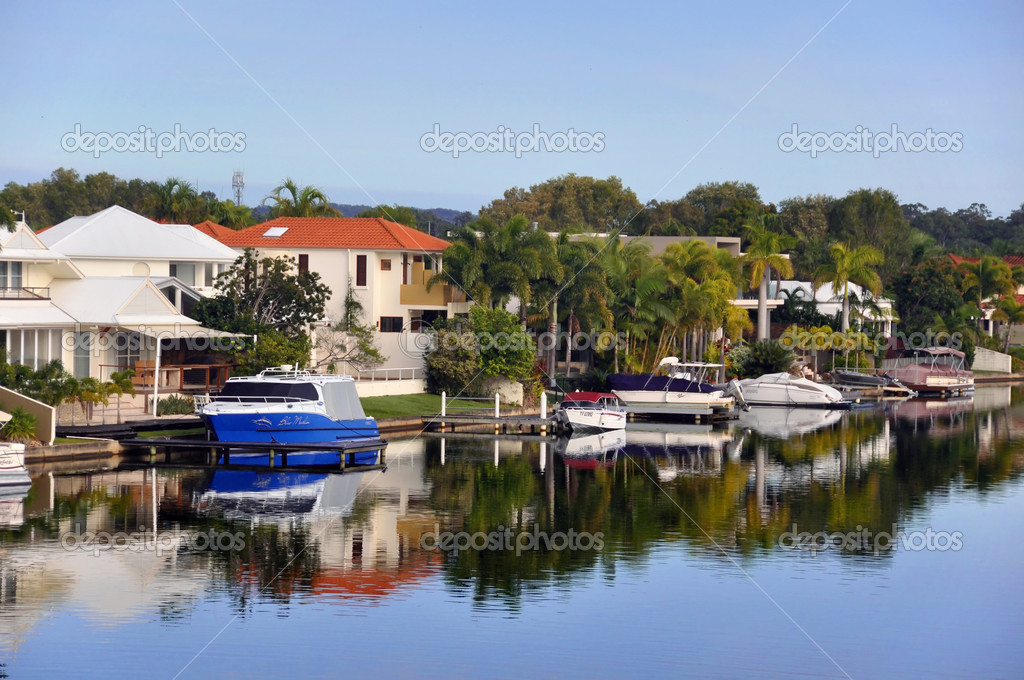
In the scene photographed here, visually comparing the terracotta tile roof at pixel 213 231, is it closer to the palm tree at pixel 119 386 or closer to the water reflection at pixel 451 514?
the water reflection at pixel 451 514

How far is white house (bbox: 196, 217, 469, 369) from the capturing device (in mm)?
70812

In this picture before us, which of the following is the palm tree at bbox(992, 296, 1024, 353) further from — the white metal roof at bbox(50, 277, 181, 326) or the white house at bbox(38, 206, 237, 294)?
the white metal roof at bbox(50, 277, 181, 326)

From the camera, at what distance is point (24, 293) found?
50.4 meters

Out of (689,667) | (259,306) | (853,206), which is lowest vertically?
(689,667)

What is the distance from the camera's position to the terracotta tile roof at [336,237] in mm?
71312

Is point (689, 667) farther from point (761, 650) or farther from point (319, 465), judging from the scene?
point (319, 465)

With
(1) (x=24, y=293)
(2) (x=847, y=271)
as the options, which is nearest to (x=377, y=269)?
(1) (x=24, y=293)

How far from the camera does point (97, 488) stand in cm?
3772

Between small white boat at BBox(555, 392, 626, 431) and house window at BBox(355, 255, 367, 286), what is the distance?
17123mm

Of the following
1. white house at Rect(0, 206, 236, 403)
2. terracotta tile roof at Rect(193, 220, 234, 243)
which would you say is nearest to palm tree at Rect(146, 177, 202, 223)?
terracotta tile roof at Rect(193, 220, 234, 243)

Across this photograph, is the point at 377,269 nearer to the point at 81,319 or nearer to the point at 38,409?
the point at 81,319

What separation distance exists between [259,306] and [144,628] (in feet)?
111

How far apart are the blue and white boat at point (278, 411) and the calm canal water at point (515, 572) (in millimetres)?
2087

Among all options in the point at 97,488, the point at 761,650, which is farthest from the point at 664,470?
the point at 761,650
